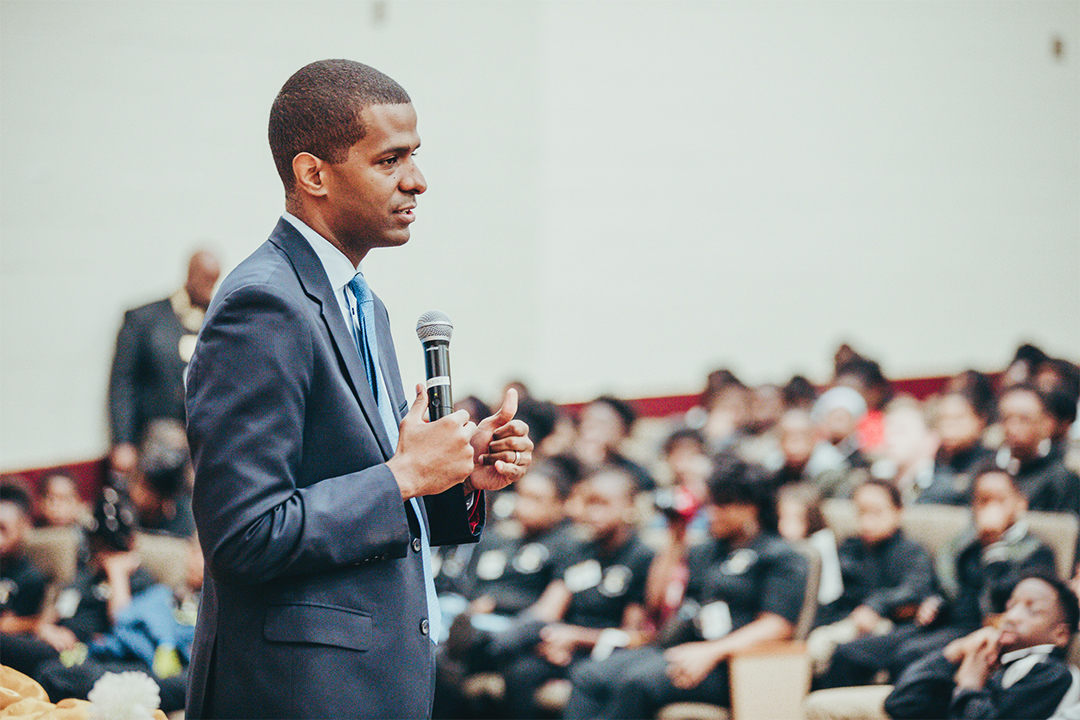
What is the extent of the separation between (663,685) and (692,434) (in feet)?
5.53

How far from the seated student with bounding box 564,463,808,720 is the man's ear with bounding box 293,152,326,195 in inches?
84.7

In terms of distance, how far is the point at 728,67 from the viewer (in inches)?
264

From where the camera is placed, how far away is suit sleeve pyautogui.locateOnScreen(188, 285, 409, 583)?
3.29ft

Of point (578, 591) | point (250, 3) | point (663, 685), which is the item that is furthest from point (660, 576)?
point (250, 3)

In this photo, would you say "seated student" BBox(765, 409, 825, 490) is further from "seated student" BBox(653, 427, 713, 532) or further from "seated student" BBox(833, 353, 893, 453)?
"seated student" BBox(833, 353, 893, 453)

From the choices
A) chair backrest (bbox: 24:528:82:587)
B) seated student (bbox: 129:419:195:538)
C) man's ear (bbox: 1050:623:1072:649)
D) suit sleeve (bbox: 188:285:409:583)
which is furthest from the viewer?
seated student (bbox: 129:419:195:538)

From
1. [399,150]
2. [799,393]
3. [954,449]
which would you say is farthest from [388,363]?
[799,393]

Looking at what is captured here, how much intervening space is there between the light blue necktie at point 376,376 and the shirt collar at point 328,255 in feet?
0.17

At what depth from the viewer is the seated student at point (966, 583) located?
2785mm

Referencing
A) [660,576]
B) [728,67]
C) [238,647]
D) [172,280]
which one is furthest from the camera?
[728,67]

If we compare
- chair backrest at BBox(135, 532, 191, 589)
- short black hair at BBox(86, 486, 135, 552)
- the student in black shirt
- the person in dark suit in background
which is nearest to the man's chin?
the student in black shirt

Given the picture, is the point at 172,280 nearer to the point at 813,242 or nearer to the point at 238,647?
the point at 813,242

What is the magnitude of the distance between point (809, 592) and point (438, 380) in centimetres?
213

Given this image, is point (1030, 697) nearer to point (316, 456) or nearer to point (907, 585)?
point (907, 585)
